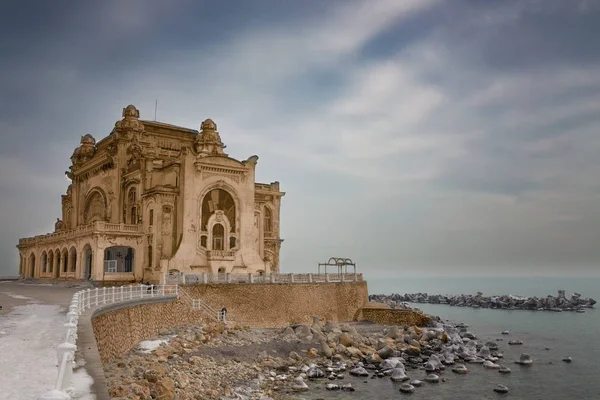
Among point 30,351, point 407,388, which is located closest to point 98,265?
point 407,388

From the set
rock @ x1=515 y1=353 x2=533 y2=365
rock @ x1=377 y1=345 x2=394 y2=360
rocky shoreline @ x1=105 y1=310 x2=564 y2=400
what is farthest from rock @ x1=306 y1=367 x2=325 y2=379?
rock @ x1=515 y1=353 x2=533 y2=365

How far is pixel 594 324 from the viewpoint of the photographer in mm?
52094

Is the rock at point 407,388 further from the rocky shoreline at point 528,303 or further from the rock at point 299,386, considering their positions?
the rocky shoreline at point 528,303

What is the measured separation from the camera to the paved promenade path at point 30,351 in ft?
31.4

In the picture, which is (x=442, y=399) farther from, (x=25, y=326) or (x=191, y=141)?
(x=191, y=141)

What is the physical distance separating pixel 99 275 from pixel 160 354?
1812 centimetres

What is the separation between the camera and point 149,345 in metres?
24.8

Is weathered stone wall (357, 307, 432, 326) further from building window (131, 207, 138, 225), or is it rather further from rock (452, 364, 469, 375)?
building window (131, 207, 138, 225)

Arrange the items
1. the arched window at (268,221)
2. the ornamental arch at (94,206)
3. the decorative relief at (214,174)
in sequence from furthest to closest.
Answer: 1. the arched window at (268,221)
2. the ornamental arch at (94,206)
3. the decorative relief at (214,174)

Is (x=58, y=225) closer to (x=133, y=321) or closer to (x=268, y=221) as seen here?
(x=268, y=221)

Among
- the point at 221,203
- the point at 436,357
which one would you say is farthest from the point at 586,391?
the point at 221,203

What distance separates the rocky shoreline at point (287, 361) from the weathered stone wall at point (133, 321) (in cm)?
62

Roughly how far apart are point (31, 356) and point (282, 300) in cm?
2780

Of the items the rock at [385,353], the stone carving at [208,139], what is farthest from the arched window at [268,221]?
the rock at [385,353]
